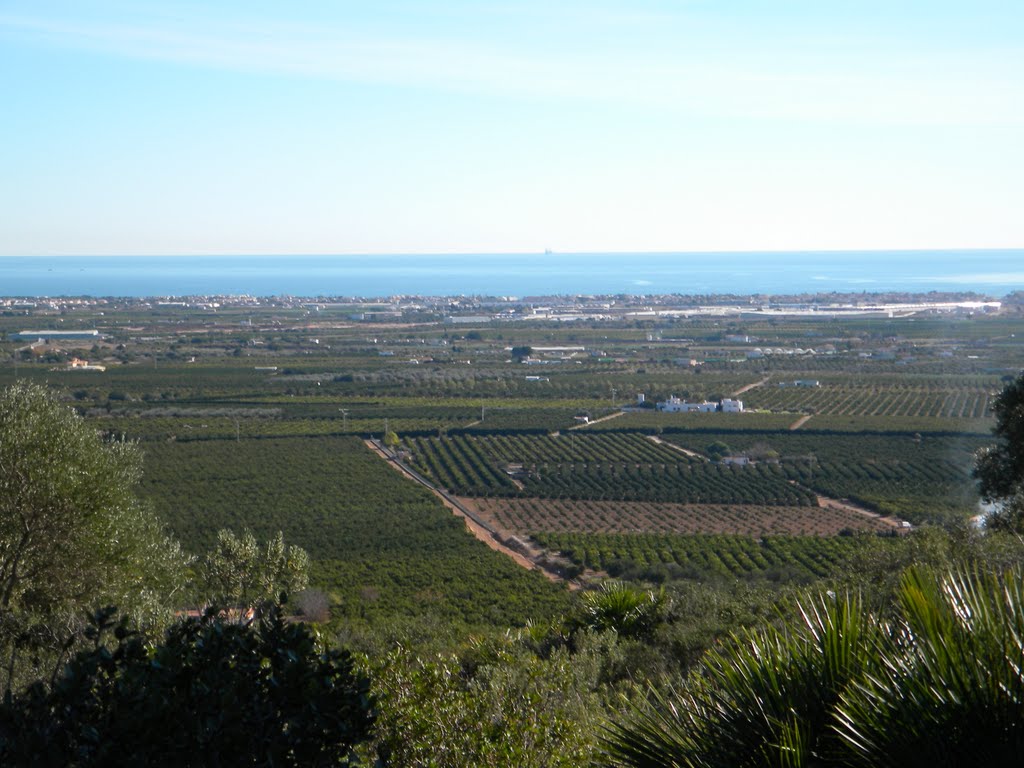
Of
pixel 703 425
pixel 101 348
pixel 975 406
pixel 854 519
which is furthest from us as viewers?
pixel 101 348

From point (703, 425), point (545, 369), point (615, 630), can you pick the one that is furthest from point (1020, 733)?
point (545, 369)

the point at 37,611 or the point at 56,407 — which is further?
the point at 56,407

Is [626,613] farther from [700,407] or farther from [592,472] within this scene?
[700,407]

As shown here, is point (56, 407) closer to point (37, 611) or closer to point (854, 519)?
point (37, 611)

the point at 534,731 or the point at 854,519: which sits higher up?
the point at 534,731

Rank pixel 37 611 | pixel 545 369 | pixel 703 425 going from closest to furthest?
1. pixel 37 611
2. pixel 703 425
3. pixel 545 369

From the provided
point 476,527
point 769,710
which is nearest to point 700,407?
point 476,527
